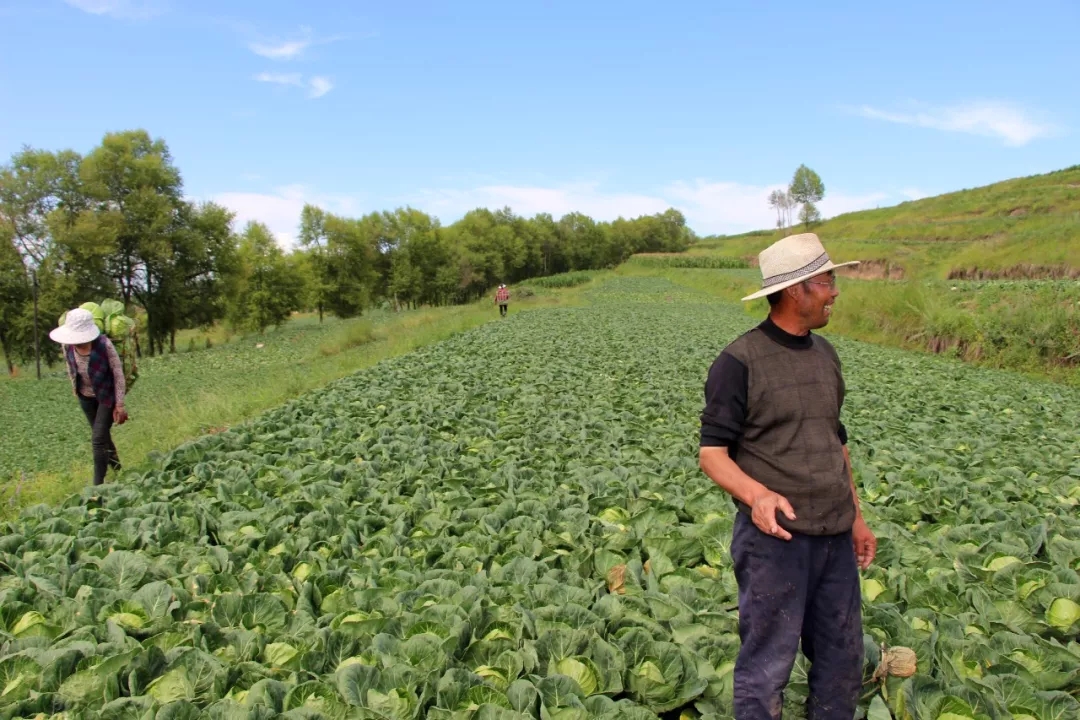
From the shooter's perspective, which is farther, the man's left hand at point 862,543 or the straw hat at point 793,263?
the man's left hand at point 862,543

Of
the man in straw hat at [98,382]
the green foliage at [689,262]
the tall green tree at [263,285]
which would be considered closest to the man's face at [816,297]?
the man in straw hat at [98,382]

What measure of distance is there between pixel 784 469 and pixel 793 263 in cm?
73

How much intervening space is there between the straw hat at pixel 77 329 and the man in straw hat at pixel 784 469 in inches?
228

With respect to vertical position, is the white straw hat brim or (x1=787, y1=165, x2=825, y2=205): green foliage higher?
(x1=787, y1=165, x2=825, y2=205): green foliage

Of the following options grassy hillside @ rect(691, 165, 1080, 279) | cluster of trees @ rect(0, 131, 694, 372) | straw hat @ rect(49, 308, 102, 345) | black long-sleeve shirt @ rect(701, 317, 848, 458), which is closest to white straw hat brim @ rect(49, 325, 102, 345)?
straw hat @ rect(49, 308, 102, 345)

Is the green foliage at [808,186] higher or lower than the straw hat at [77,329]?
higher

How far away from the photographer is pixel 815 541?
7.42ft

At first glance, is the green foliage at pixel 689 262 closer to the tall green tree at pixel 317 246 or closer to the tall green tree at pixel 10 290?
the tall green tree at pixel 317 246

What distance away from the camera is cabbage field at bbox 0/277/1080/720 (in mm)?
2549

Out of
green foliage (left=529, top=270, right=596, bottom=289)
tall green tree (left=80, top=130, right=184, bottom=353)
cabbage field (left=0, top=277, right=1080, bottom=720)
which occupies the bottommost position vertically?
cabbage field (left=0, top=277, right=1080, bottom=720)

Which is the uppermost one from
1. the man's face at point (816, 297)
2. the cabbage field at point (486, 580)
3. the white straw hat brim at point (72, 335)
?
the white straw hat brim at point (72, 335)

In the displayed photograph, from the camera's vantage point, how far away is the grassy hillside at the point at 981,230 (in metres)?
27.5

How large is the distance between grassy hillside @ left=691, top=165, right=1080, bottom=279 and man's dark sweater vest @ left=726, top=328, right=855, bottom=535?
98.1ft

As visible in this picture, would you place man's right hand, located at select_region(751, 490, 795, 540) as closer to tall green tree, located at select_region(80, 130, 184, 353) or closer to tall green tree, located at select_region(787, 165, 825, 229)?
tall green tree, located at select_region(80, 130, 184, 353)
